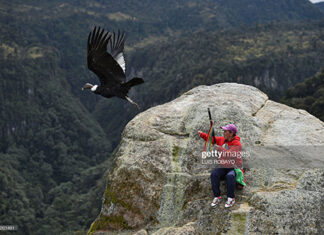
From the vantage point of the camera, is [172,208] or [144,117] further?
[144,117]

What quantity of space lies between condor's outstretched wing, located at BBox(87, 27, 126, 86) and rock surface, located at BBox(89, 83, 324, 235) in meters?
1.49

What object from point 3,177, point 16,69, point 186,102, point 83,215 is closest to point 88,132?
point 16,69

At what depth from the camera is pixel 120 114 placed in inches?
7781

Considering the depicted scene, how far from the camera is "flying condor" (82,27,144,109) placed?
34.8 ft

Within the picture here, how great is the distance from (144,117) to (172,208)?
3259 mm

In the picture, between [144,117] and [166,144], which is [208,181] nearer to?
[166,144]

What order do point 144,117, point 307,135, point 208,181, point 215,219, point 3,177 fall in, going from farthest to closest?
point 3,177 < point 144,117 < point 307,135 < point 208,181 < point 215,219

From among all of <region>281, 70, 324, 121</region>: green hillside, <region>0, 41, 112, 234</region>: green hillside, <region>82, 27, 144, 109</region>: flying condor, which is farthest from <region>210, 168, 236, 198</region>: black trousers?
<region>0, 41, 112, 234</region>: green hillside

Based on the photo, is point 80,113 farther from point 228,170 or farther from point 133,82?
point 228,170

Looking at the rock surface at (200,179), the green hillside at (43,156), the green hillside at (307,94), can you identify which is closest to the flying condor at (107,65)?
the rock surface at (200,179)

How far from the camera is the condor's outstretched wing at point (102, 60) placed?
10.5 meters

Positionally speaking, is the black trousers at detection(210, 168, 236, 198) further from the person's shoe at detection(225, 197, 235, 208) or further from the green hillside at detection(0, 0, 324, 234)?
the green hillside at detection(0, 0, 324, 234)

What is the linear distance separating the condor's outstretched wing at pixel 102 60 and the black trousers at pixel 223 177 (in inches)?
178

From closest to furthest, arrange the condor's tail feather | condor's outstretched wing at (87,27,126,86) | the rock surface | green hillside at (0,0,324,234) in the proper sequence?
the rock surface
condor's outstretched wing at (87,27,126,86)
the condor's tail feather
green hillside at (0,0,324,234)
